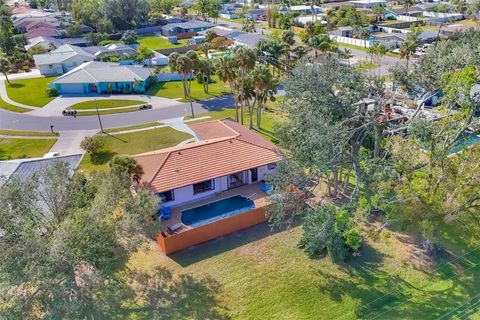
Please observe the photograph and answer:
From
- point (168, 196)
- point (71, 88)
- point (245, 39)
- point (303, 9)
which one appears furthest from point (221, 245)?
point (303, 9)

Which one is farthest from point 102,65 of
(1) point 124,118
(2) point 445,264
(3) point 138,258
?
(2) point 445,264

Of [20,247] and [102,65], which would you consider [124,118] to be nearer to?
[102,65]

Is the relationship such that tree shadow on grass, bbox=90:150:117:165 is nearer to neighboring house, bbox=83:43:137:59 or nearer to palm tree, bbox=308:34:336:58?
palm tree, bbox=308:34:336:58

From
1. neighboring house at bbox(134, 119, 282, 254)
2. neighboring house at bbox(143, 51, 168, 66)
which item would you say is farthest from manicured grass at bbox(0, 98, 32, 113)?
neighboring house at bbox(134, 119, 282, 254)

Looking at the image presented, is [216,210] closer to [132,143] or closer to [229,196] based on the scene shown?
[229,196]

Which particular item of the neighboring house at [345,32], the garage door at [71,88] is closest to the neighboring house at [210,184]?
the garage door at [71,88]

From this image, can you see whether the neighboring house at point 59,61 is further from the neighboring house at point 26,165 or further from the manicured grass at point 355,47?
the manicured grass at point 355,47
